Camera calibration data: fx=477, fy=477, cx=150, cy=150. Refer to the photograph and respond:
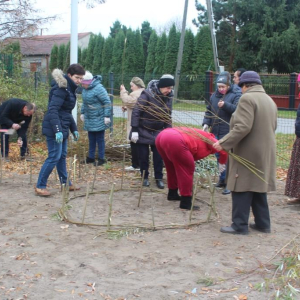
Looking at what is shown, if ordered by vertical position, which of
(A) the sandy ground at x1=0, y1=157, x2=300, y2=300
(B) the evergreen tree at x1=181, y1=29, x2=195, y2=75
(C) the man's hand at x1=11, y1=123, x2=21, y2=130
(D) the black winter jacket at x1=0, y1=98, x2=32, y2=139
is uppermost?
(B) the evergreen tree at x1=181, y1=29, x2=195, y2=75

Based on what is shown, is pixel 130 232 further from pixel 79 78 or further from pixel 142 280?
pixel 79 78

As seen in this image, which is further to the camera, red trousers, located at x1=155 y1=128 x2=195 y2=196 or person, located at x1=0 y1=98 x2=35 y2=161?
person, located at x1=0 y1=98 x2=35 y2=161

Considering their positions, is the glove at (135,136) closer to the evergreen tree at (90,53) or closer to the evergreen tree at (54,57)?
the evergreen tree at (90,53)

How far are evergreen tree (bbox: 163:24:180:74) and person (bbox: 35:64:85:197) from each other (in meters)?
17.3

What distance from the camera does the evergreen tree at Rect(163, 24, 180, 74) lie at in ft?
75.8

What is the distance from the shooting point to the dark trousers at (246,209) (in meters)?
4.54

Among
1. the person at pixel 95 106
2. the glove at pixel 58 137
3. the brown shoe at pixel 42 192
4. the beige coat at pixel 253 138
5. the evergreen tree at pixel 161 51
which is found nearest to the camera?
the beige coat at pixel 253 138

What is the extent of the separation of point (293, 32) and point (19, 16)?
16.6 m

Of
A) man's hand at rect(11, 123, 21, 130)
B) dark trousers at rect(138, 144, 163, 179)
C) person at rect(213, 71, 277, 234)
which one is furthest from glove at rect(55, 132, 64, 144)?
man's hand at rect(11, 123, 21, 130)

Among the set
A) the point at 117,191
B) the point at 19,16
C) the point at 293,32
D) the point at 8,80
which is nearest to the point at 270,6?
the point at 293,32

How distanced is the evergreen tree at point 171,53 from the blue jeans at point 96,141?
50.1 feet

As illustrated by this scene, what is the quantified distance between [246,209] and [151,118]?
2.29 m

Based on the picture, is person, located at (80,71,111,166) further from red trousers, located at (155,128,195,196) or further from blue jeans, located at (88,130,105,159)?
red trousers, located at (155,128,195,196)

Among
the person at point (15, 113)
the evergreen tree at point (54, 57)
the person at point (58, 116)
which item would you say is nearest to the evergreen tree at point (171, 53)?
the evergreen tree at point (54, 57)
